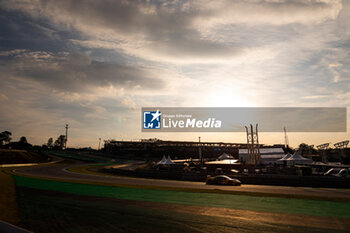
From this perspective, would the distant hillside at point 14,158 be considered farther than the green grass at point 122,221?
Yes

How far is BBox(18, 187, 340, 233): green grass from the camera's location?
1005 cm

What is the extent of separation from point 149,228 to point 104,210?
4291 millimetres

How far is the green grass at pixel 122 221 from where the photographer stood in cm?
1005

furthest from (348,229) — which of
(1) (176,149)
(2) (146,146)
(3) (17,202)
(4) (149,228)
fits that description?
(2) (146,146)

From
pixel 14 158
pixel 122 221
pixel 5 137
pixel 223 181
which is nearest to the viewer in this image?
pixel 122 221

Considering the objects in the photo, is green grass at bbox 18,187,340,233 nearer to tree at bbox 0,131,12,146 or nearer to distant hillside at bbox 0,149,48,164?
distant hillside at bbox 0,149,48,164

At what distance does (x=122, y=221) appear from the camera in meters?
11.2

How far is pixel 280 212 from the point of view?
13438 mm

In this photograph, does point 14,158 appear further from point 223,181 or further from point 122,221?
point 122,221

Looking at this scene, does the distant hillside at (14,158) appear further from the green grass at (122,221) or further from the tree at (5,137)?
the tree at (5,137)

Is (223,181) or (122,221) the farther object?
(223,181)

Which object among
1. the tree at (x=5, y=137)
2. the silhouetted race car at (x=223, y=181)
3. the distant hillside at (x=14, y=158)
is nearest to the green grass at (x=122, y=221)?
the silhouetted race car at (x=223, y=181)

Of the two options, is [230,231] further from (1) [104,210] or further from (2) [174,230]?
(1) [104,210]

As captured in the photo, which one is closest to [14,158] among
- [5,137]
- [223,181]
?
[223,181]
